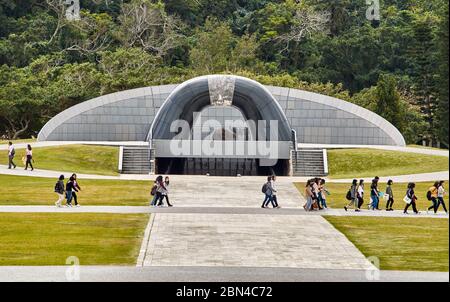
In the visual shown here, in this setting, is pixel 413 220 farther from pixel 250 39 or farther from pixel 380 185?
pixel 250 39

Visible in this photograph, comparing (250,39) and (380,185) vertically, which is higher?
(250,39)

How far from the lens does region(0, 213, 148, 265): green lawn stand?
93.2 feet

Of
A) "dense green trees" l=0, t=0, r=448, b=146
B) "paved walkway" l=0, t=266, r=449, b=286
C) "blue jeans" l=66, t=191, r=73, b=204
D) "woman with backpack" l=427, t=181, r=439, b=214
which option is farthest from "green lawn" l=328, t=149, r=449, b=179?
"paved walkway" l=0, t=266, r=449, b=286

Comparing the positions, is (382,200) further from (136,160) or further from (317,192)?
(136,160)

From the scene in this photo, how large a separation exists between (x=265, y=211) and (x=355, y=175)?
17597 millimetres

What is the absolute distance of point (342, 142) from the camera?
71.8 metres

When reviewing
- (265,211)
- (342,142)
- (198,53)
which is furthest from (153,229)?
(198,53)

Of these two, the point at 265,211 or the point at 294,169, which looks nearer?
the point at 265,211

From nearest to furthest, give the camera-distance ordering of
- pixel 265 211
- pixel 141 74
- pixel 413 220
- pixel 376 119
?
pixel 413 220, pixel 265 211, pixel 376 119, pixel 141 74

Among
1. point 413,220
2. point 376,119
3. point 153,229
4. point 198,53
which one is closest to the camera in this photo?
point 153,229

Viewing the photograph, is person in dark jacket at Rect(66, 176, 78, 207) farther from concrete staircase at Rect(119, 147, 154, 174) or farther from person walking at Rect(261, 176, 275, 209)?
concrete staircase at Rect(119, 147, 154, 174)

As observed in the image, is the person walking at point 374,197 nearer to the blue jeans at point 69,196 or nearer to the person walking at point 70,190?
the person walking at point 70,190

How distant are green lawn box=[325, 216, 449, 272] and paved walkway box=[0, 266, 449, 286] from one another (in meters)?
1.31

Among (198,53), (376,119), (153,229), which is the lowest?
(153,229)
